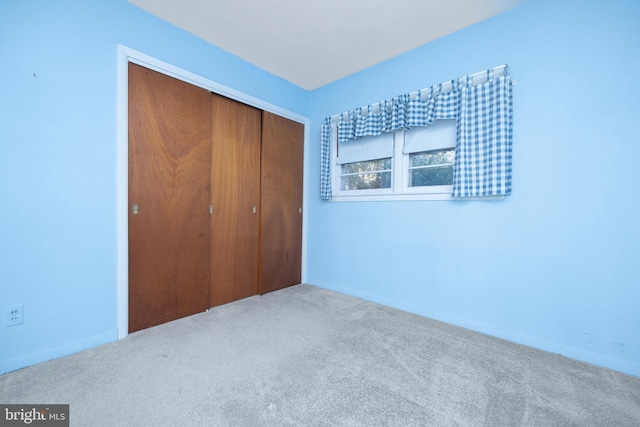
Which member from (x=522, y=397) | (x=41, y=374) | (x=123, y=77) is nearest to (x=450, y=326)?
(x=522, y=397)

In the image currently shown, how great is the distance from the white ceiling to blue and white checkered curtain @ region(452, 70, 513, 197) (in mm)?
596

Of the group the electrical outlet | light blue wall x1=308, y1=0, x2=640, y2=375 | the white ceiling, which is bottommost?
the electrical outlet

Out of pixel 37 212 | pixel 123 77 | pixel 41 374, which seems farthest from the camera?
pixel 123 77

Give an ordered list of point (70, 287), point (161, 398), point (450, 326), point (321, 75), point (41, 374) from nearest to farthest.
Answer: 1. point (161, 398)
2. point (41, 374)
3. point (70, 287)
4. point (450, 326)
5. point (321, 75)

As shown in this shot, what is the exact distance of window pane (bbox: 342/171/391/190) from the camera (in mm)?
2750

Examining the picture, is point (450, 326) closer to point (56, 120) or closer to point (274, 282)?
point (274, 282)

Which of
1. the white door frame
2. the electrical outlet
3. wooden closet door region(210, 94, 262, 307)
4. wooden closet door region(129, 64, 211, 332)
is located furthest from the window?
the electrical outlet

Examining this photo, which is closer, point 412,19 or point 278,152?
point 412,19

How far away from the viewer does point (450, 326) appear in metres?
2.17

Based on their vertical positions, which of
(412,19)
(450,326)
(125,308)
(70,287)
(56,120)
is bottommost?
(450,326)

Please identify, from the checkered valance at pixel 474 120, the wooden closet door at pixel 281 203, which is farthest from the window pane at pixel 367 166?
the wooden closet door at pixel 281 203

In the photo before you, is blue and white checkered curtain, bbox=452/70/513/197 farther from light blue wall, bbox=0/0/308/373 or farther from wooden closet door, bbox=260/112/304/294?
light blue wall, bbox=0/0/308/373

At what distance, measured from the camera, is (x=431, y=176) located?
2.40m

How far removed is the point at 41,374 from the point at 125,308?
514 mm
